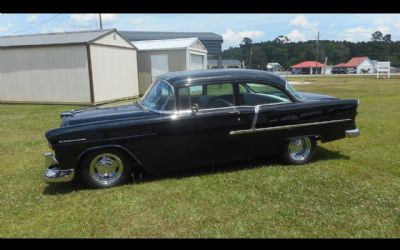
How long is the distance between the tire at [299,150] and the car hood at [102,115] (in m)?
2.28

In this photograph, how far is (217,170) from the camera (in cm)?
615

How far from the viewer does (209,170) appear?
618 centimetres

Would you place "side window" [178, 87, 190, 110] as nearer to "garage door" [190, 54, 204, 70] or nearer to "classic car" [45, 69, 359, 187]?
"classic car" [45, 69, 359, 187]

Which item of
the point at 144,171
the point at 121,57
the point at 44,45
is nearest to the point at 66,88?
the point at 44,45

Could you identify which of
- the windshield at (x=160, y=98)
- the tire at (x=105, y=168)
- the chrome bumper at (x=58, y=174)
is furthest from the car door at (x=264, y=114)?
the chrome bumper at (x=58, y=174)

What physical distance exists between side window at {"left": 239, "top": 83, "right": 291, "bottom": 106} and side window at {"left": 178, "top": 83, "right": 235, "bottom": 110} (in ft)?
0.68

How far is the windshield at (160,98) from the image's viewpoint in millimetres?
5656

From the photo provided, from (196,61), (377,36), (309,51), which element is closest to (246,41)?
(309,51)

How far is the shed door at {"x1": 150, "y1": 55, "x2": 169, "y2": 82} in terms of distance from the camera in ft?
74.2

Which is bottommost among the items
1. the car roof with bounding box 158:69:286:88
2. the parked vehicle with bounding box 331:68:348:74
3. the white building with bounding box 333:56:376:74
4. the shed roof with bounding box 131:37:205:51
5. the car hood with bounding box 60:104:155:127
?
the parked vehicle with bounding box 331:68:348:74

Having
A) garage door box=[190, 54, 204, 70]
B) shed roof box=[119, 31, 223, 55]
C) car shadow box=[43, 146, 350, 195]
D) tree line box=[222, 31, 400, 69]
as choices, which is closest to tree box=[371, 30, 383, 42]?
tree line box=[222, 31, 400, 69]
